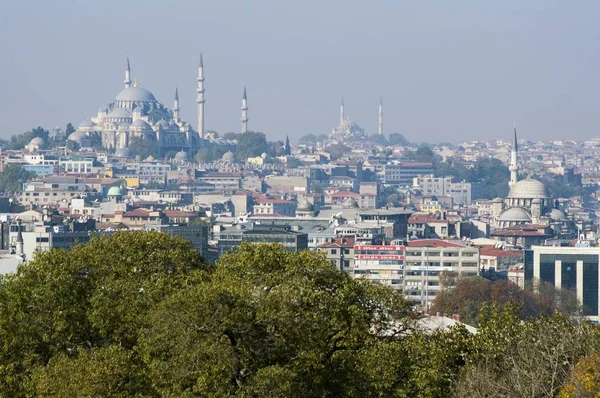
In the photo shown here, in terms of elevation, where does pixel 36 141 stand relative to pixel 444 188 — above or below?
above

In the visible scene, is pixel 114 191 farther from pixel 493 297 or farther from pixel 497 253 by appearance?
pixel 493 297

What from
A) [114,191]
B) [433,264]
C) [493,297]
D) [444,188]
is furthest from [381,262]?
[444,188]

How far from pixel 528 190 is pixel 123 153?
57.0 m

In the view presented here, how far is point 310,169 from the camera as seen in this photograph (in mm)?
188625

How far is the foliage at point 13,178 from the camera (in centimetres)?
15488

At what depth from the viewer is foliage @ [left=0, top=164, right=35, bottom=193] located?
154875 millimetres

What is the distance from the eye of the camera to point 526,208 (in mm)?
134500

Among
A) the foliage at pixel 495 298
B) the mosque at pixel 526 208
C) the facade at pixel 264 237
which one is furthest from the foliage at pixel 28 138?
the foliage at pixel 495 298

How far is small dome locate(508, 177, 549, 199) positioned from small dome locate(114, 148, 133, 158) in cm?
5326

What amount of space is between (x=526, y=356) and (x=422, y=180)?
16111 centimetres

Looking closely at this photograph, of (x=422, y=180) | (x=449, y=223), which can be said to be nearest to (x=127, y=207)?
(x=449, y=223)

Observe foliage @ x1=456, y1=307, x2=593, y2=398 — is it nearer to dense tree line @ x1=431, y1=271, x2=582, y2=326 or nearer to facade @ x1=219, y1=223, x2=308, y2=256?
dense tree line @ x1=431, y1=271, x2=582, y2=326

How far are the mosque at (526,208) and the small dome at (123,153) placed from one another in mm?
49116

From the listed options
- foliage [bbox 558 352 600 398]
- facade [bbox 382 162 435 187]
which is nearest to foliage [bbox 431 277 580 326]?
foliage [bbox 558 352 600 398]
